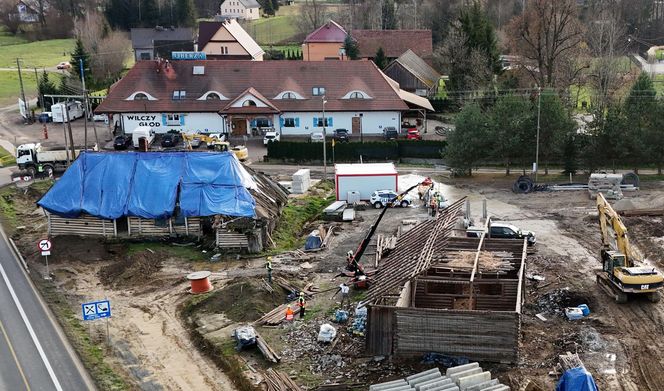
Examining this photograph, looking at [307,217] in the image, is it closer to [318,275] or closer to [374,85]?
[318,275]

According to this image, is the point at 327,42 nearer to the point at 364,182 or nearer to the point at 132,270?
the point at 364,182

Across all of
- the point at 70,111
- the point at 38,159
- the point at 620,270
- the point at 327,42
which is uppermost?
the point at 327,42

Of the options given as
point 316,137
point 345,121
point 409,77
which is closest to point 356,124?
point 345,121

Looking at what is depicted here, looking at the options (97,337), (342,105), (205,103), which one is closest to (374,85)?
(342,105)

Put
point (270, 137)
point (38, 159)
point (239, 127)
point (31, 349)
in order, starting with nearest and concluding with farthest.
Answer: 1. point (31, 349)
2. point (38, 159)
3. point (270, 137)
4. point (239, 127)

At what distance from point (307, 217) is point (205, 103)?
24.5m

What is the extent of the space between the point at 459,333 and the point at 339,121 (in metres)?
41.4

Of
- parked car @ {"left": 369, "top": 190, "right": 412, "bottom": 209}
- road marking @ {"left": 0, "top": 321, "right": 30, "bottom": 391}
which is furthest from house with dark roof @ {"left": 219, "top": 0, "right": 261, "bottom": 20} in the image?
road marking @ {"left": 0, "top": 321, "right": 30, "bottom": 391}

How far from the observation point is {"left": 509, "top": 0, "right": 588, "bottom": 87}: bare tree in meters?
61.7

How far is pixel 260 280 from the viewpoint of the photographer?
32.8 m

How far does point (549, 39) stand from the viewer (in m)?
66.3

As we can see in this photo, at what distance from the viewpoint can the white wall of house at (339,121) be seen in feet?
209

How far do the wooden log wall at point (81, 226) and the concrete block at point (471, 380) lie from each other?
977 inches

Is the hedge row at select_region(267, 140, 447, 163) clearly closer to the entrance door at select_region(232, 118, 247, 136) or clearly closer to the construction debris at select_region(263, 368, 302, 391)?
the entrance door at select_region(232, 118, 247, 136)
